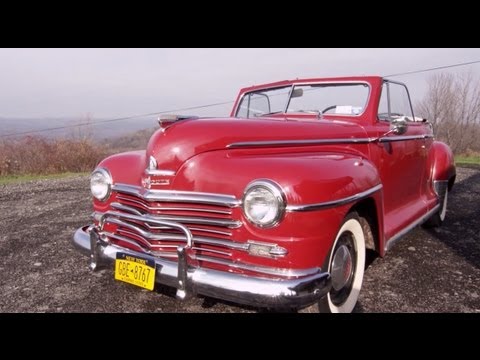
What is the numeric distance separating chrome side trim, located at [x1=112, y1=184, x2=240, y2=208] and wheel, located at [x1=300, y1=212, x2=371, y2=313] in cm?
71

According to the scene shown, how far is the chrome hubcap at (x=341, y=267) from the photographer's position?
100 inches

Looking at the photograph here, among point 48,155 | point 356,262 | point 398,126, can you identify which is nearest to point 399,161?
point 398,126

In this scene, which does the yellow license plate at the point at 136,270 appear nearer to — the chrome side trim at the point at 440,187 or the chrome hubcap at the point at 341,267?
the chrome hubcap at the point at 341,267

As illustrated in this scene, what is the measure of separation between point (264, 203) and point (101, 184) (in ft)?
4.86

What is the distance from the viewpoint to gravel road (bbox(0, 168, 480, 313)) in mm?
2846

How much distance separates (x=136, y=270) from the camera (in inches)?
94.3

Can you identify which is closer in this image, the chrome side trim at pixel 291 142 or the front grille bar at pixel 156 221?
the front grille bar at pixel 156 221

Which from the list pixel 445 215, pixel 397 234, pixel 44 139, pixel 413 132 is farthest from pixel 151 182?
pixel 44 139

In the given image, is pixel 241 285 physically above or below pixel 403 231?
above

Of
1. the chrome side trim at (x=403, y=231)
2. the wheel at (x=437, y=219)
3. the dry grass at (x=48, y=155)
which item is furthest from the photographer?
the dry grass at (x=48, y=155)

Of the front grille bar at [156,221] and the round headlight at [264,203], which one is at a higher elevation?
the round headlight at [264,203]

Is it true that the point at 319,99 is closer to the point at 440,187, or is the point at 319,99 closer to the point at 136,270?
the point at 440,187

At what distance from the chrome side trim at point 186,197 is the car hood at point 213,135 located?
7.2 inches

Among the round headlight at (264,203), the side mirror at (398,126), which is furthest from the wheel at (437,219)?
the round headlight at (264,203)
